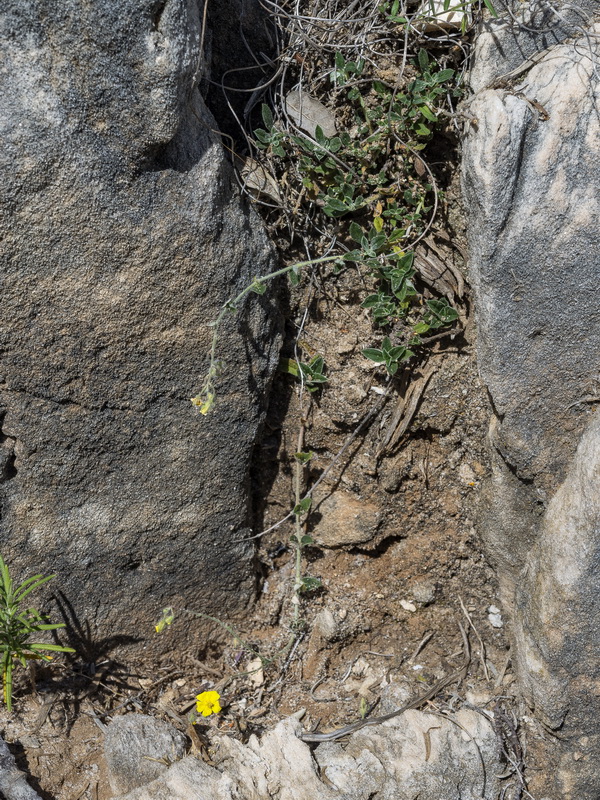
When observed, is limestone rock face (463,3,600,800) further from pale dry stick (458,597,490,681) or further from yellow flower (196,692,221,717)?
yellow flower (196,692,221,717)

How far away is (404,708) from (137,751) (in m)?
0.83

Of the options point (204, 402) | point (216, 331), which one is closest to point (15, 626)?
point (204, 402)

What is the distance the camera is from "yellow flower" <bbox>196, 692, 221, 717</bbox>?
2088 mm

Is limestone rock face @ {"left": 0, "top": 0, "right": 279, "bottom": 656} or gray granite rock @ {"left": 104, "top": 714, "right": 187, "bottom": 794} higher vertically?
limestone rock face @ {"left": 0, "top": 0, "right": 279, "bottom": 656}

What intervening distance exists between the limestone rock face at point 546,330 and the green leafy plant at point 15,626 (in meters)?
1.43

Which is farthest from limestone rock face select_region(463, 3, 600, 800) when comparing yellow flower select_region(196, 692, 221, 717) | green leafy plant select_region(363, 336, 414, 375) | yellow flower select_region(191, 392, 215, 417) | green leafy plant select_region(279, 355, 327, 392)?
yellow flower select_region(196, 692, 221, 717)

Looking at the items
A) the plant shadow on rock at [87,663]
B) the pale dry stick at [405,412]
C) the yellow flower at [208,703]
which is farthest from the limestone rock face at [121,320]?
the pale dry stick at [405,412]

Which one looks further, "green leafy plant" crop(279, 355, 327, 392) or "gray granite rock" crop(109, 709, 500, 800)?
"green leafy plant" crop(279, 355, 327, 392)

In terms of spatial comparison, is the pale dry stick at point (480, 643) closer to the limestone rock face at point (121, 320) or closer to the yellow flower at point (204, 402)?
the limestone rock face at point (121, 320)

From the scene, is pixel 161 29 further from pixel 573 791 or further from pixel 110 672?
pixel 573 791

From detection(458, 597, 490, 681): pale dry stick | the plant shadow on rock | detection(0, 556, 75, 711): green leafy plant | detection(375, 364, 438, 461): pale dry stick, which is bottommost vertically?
detection(458, 597, 490, 681): pale dry stick

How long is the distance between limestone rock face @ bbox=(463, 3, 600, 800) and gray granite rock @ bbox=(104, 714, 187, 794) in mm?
1121

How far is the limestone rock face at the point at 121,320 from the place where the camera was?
161 cm

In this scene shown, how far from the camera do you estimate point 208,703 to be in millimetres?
2098
